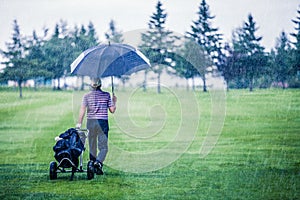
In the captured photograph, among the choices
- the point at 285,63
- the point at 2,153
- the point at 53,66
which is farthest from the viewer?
the point at 53,66

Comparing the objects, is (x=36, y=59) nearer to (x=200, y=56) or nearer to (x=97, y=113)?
(x=200, y=56)

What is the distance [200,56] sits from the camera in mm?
34625

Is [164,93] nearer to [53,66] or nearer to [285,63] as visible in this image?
[285,63]

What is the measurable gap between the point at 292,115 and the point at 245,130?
6.00 meters

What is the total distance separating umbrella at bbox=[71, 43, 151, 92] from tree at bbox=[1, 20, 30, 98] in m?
29.7

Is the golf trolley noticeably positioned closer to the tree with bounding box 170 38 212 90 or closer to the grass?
the grass

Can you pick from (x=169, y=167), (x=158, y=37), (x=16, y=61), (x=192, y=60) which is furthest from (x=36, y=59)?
(x=169, y=167)

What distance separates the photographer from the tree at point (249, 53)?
35.5 metres

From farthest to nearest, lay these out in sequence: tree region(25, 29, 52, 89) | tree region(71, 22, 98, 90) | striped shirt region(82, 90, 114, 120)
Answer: tree region(71, 22, 98, 90) → tree region(25, 29, 52, 89) → striped shirt region(82, 90, 114, 120)

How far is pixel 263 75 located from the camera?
112ft

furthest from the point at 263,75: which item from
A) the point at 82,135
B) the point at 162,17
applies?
the point at 82,135

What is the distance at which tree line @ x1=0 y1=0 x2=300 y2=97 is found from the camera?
32.7 metres

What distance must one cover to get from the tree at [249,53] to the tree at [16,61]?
685 inches

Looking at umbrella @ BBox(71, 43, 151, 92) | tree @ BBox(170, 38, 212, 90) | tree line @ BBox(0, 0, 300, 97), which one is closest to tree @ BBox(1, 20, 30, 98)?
tree line @ BBox(0, 0, 300, 97)
